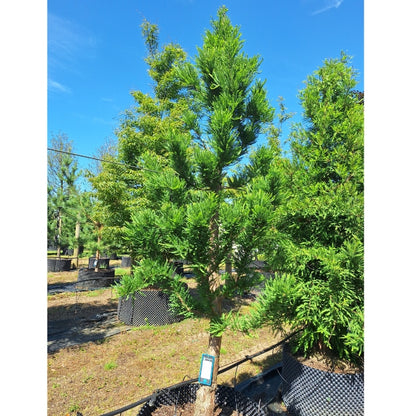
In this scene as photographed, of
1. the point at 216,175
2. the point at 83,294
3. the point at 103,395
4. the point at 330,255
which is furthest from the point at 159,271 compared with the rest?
the point at 83,294

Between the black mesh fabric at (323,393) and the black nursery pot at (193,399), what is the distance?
2.17ft

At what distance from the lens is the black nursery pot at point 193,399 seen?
3.17 m

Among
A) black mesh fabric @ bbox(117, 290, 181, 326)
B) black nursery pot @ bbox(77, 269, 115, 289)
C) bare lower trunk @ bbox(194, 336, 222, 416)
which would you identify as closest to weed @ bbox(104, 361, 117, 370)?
black mesh fabric @ bbox(117, 290, 181, 326)

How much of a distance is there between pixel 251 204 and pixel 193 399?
2.90 m

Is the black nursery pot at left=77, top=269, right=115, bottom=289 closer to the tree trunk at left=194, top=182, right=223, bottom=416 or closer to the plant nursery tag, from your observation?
the tree trunk at left=194, top=182, right=223, bottom=416

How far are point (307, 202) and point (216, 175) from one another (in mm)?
1437

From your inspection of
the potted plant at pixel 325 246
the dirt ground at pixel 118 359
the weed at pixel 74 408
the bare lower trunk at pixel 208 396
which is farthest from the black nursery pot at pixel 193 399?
the weed at pixel 74 408

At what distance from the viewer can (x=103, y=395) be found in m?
4.16

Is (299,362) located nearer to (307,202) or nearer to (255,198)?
(307,202)

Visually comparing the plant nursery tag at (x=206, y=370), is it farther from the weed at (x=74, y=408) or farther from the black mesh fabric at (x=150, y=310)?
the black mesh fabric at (x=150, y=310)

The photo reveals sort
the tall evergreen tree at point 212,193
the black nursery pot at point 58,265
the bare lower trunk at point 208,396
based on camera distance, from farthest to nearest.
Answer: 1. the black nursery pot at point 58,265
2. the bare lower trunk at point 208,396
3. the tall evergreen tree at point 212,193

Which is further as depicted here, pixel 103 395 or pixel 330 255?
pixel 103 395

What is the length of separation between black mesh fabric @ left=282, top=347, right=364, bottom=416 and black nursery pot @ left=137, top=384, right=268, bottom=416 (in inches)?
26.0

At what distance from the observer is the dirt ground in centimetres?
413
